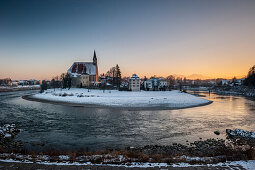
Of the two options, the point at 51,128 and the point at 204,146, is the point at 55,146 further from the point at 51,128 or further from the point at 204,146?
the point at 204,146

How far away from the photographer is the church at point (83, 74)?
81.8 metres

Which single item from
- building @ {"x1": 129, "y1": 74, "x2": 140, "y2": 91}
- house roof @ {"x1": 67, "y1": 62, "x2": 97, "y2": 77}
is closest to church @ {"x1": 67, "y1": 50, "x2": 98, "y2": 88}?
house roof @ {"x1": 67, "y1": 62, "x2": 97, "y2": 77}

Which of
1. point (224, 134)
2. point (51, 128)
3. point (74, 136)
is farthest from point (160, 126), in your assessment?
point (51, 128)

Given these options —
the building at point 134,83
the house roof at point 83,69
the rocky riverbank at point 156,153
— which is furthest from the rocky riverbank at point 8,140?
the house roof at point 83,69

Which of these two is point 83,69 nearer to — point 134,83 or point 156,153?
point 134,83

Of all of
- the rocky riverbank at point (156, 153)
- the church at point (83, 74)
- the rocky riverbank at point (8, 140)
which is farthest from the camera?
the church at point (83, 74)

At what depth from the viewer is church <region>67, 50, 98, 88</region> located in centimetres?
8175

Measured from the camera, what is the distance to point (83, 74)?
8156cm

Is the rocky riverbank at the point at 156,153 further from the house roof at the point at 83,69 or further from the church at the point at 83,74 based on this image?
the house roof at the point at 83,69

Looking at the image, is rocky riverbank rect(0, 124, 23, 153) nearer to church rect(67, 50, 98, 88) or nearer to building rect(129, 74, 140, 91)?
building rect(129, 74, 140, 91)

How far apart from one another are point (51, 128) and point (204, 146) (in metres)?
17.0

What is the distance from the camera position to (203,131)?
17.4 metres

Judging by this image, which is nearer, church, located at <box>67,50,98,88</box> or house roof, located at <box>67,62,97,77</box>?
church, located at <box>67,50,98,88</box>

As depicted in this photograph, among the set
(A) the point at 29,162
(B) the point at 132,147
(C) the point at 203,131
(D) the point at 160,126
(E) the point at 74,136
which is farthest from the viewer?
(D) the point at 160,126
